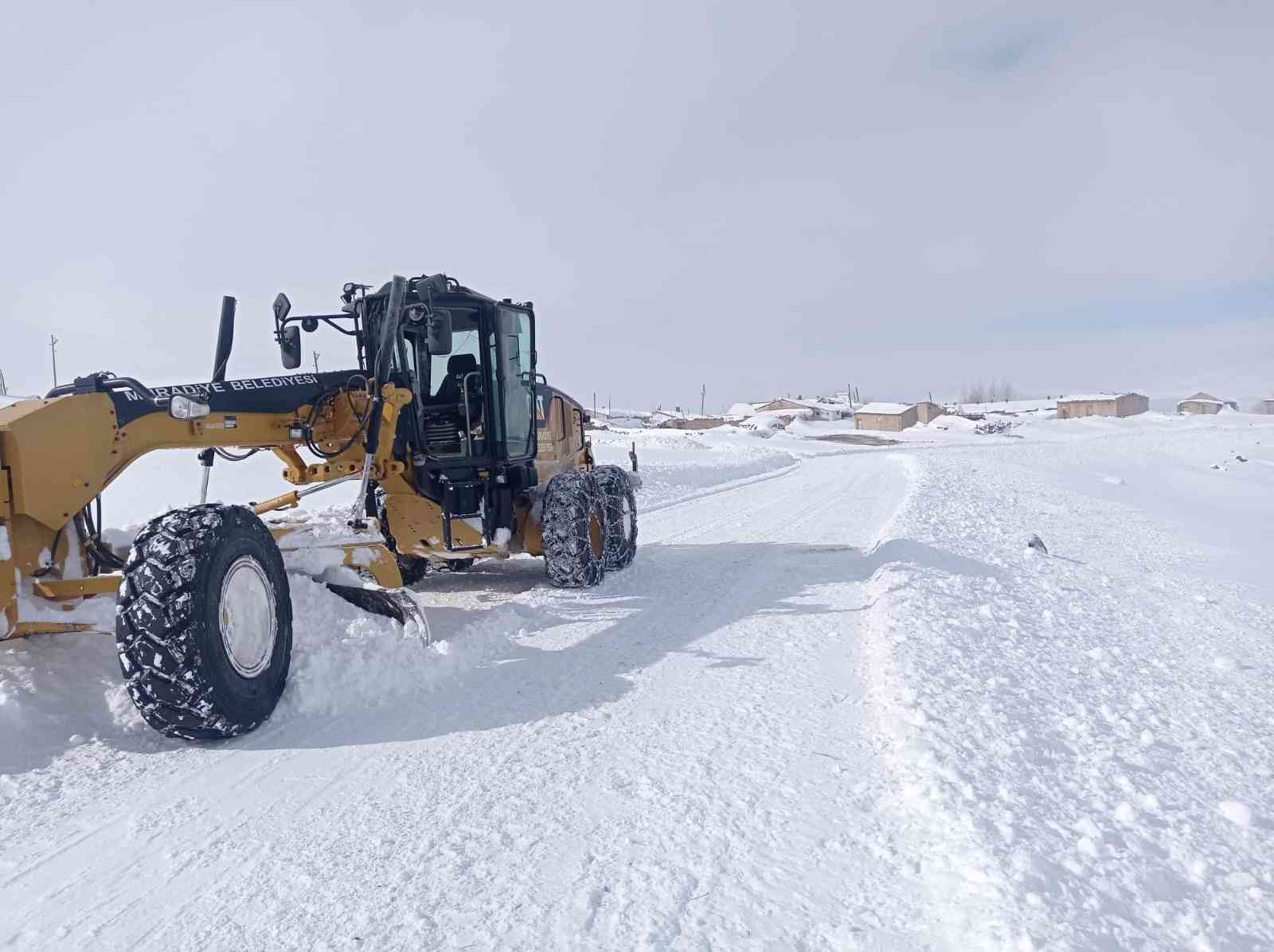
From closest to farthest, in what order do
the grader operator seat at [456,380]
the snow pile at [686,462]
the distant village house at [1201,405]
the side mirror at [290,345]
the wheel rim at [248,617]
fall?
the wheel rim at [248,617]
the side mirror at [290,345]
the grader operator seat at [456,380]
the snow pile at [686,462]
the distant village house at [1201,405]

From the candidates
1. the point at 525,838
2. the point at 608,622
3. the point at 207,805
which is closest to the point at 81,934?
the point at 207,805

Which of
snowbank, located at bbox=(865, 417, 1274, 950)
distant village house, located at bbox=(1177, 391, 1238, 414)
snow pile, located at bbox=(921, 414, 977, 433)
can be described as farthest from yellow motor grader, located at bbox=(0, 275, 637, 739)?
distant village house, located at bbox=(1177, 391, 1238, 414)

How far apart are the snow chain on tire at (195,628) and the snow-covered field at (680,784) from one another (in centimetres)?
20

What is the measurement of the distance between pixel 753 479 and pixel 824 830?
2008cm

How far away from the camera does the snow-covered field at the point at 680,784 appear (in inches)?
99.8

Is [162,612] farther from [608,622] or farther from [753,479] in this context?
[753,479]

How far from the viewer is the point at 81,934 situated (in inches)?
97.7

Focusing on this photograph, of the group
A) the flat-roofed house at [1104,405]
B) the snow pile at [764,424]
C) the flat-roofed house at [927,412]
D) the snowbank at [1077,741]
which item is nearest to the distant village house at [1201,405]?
the flat-roofed house at [1104,405]

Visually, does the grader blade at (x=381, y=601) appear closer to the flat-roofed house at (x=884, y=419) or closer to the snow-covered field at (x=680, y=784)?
the snow-covered field at (x=680, y=784)

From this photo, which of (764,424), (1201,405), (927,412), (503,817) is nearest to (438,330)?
(503,817)

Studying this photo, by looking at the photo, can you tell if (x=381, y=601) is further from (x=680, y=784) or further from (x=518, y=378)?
(x=518, y=378)

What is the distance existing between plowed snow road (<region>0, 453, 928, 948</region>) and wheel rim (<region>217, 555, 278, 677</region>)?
0.33 m

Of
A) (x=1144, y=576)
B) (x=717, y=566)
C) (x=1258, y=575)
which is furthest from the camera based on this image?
(x=1258, y=575)

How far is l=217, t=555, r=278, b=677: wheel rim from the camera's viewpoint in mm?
3912
